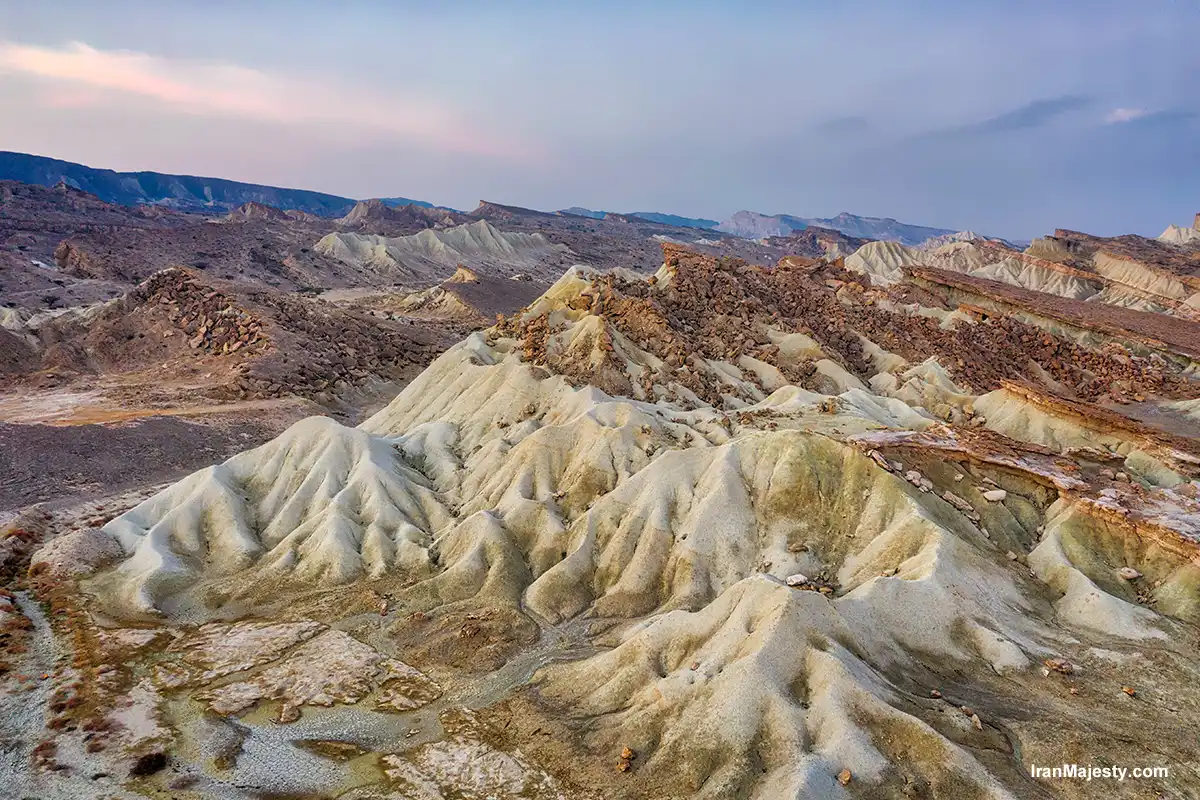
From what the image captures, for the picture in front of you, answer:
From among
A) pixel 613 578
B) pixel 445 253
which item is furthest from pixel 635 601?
pixel 445 253

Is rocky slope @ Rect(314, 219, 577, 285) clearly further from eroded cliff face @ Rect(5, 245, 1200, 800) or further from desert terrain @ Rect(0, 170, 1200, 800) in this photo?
eroded cliff face @ Rect(5, 245, 1200, 800)

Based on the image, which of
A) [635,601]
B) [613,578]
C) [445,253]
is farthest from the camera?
[445,253]

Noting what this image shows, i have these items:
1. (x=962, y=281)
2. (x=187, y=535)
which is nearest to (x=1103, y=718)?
(x=187, y=535)

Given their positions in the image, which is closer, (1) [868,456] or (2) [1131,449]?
(1) [868,456]

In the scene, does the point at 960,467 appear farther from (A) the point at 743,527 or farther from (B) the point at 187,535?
(B) the point at 187,535

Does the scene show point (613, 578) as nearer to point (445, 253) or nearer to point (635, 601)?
point (635, 601)

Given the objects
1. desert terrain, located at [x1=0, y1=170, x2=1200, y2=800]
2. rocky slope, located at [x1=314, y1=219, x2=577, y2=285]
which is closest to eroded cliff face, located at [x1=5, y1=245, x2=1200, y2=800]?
desert terrain, located at [x1=0, y1=170, x2=1200, y2=800]

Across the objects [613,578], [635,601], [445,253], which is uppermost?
[445,253]

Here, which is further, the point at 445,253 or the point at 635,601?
the point at 445,253

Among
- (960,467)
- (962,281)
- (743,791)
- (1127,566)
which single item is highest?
(962,281)
